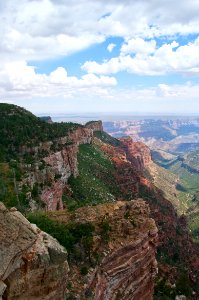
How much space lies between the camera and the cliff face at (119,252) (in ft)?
127

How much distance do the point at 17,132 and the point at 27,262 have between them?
253 ft

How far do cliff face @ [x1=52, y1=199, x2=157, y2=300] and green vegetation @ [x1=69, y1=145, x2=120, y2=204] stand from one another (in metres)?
43.4

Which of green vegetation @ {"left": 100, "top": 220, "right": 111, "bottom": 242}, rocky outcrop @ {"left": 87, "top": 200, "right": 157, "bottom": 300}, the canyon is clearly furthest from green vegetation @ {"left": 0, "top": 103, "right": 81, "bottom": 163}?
green vegetation @ {"left": 100, "top": 220, "right": 111, "bottom": 242}

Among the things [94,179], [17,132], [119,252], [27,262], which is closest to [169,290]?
[119,252]

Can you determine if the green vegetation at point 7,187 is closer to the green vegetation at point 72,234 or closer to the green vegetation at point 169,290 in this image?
the green vegetation at point 72,234

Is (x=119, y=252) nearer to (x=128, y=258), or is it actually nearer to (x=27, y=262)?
(x=128, y=258)

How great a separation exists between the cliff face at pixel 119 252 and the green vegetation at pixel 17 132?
4237cm

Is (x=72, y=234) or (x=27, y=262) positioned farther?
(x=72, y=234)

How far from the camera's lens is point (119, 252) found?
4116cm

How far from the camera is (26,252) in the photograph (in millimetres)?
25484

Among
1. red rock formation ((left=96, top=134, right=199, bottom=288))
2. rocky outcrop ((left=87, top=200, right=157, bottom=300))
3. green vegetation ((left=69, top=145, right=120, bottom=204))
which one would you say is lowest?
red rock formation ((left=96, top=134, right=199, bottom=288))

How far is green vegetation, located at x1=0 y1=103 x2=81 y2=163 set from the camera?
92.5 metres

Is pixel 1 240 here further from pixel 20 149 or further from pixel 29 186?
pixel 20 149

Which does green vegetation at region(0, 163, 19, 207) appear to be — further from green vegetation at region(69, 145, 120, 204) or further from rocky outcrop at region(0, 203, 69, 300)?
rocky outcrop at region(0, 203, 69, 300)
